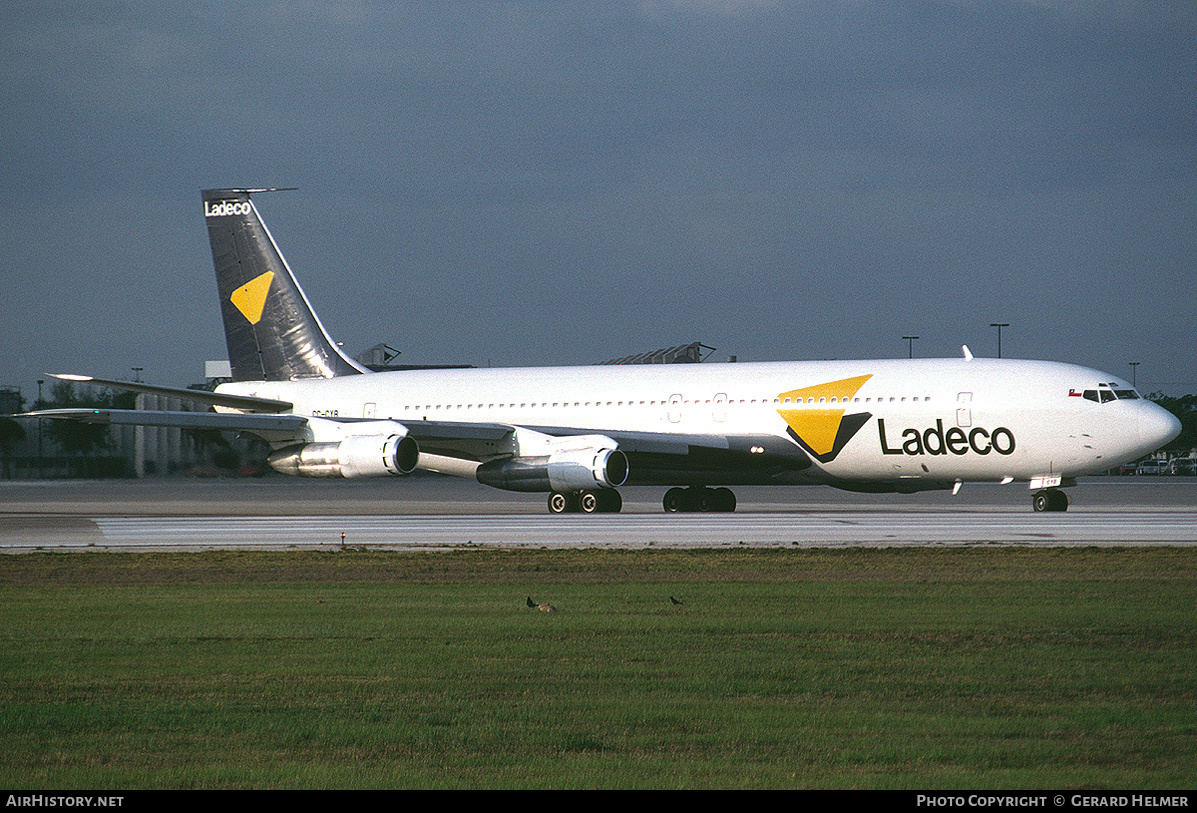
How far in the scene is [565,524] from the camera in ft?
92.3

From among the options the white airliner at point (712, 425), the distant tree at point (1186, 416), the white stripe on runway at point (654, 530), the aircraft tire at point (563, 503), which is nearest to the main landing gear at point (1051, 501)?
the white airliner at point (712, 425)

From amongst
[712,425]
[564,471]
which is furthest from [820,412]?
[564,471]

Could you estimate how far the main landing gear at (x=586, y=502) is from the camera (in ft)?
112

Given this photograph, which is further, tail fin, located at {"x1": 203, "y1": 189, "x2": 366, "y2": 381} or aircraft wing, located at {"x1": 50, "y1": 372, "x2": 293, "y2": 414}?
tail fin, located at {"x1": 203, "y1": 189, "x2": 366, "y2": 381}

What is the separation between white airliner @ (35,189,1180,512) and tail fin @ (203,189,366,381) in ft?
5.11

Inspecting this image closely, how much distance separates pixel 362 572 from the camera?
58.9 feet

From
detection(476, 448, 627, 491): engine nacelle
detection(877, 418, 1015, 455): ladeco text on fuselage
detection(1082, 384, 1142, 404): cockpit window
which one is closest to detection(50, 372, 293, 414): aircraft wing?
detection(476, 448, 627, 491): engine nacelle

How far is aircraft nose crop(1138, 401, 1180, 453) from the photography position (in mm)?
30719

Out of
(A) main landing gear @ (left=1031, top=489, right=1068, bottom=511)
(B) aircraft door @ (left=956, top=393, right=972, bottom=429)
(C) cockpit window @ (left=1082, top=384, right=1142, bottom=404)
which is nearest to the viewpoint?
(C) cockpit window @ (left=1082, top=384, right=1142, bottom=404)

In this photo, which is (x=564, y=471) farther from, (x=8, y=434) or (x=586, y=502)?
(x=8, y=434)

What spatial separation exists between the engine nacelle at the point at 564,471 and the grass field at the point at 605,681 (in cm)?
1581

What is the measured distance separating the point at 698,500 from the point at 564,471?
14.9 ft

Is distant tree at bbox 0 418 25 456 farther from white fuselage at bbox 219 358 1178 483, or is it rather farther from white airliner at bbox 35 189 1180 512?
white fuselage at bbox 219 358 1178 483

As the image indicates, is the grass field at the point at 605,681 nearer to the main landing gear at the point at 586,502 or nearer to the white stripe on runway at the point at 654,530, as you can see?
the white stripe on runway at the point at 654,530
